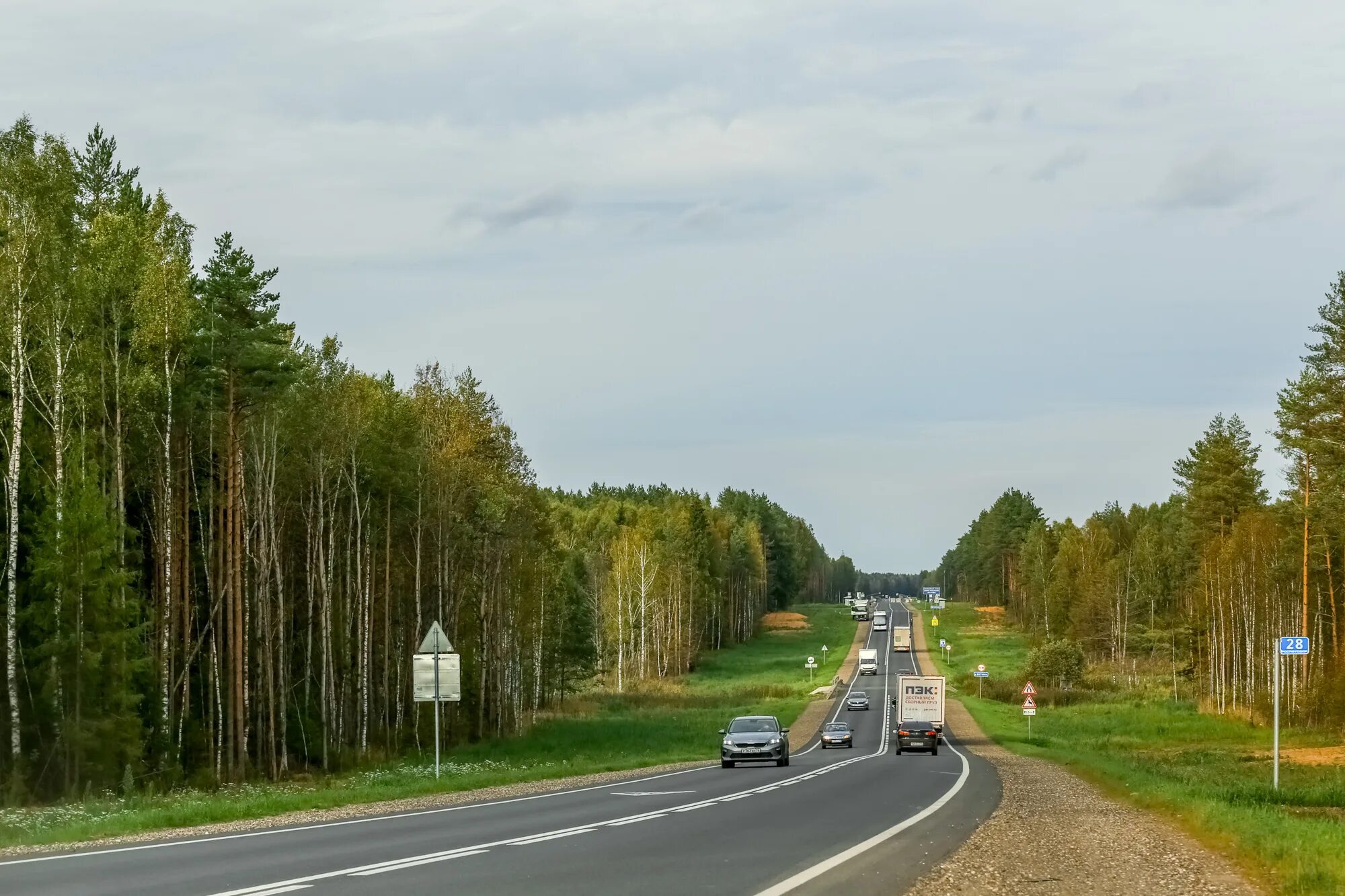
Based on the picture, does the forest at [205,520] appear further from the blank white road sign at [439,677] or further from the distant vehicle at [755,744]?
the distant vehicle at [755,744]

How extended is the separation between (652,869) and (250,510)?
36.2 metres

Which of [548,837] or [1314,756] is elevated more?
[548,837]

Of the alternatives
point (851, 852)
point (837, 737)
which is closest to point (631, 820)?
Result: point (851, 852)

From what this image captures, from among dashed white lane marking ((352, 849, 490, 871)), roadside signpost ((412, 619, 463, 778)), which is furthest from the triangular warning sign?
dashed white lane marking ((352, 849, 490, 871))

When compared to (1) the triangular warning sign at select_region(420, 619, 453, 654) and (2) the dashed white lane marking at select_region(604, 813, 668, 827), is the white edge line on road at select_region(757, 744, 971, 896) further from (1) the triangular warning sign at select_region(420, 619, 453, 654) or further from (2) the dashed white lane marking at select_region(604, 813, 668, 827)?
(1) the triangular warning sign at select_region(420, 619, 453, 654)

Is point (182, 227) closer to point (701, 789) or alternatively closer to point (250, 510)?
point (250, 510)

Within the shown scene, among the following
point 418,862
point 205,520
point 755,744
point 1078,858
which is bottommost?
point 755,744

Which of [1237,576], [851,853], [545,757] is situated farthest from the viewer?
[1237,576]

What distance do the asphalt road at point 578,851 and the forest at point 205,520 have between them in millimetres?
12637

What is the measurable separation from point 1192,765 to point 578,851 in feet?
120

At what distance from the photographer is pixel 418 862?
1397 cm

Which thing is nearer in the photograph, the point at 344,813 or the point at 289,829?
the point at 289,829

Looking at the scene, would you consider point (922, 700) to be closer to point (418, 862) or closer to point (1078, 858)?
point (1078, 858)

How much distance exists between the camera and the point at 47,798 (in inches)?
1187
